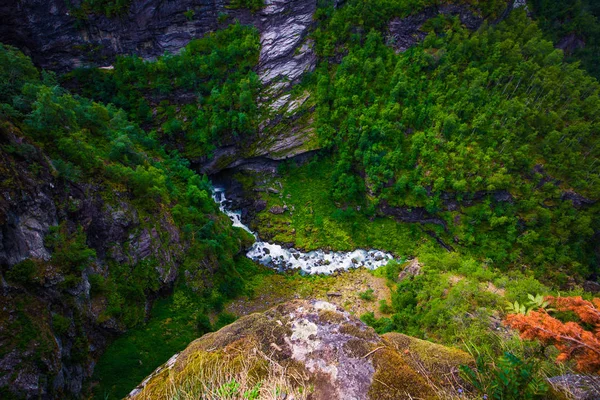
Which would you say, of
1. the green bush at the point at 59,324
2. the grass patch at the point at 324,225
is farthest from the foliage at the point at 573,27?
the green bush at the point at 59,324

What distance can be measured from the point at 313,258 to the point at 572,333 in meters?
23.6

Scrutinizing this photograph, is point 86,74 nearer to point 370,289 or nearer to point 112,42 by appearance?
point 112,42

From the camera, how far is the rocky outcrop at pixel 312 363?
4400mm

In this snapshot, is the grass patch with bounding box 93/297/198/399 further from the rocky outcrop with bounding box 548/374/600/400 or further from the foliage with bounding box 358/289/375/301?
the rocky outcrop with bounding box 548/374/600/400

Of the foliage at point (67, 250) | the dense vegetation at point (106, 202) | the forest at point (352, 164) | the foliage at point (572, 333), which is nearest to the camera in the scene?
the foliage at point (572, 333)

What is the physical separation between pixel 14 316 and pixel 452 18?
143ft

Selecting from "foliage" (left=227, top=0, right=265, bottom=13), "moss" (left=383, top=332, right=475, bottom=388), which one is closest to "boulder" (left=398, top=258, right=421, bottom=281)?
"moss" (left=383, top=332, right=475, bottom=388)

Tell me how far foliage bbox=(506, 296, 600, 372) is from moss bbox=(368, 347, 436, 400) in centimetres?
169

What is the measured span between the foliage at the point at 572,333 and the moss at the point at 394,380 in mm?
1686

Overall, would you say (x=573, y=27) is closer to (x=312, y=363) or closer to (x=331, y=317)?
(x=331, y=317)

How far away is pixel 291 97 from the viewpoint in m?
33.0

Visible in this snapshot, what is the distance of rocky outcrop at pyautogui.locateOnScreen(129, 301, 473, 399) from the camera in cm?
440

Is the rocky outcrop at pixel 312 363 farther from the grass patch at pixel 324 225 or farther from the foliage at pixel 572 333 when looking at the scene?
the grass patch at pixel 324 225

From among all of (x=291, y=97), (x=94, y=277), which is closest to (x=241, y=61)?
(x=291, y=97)
